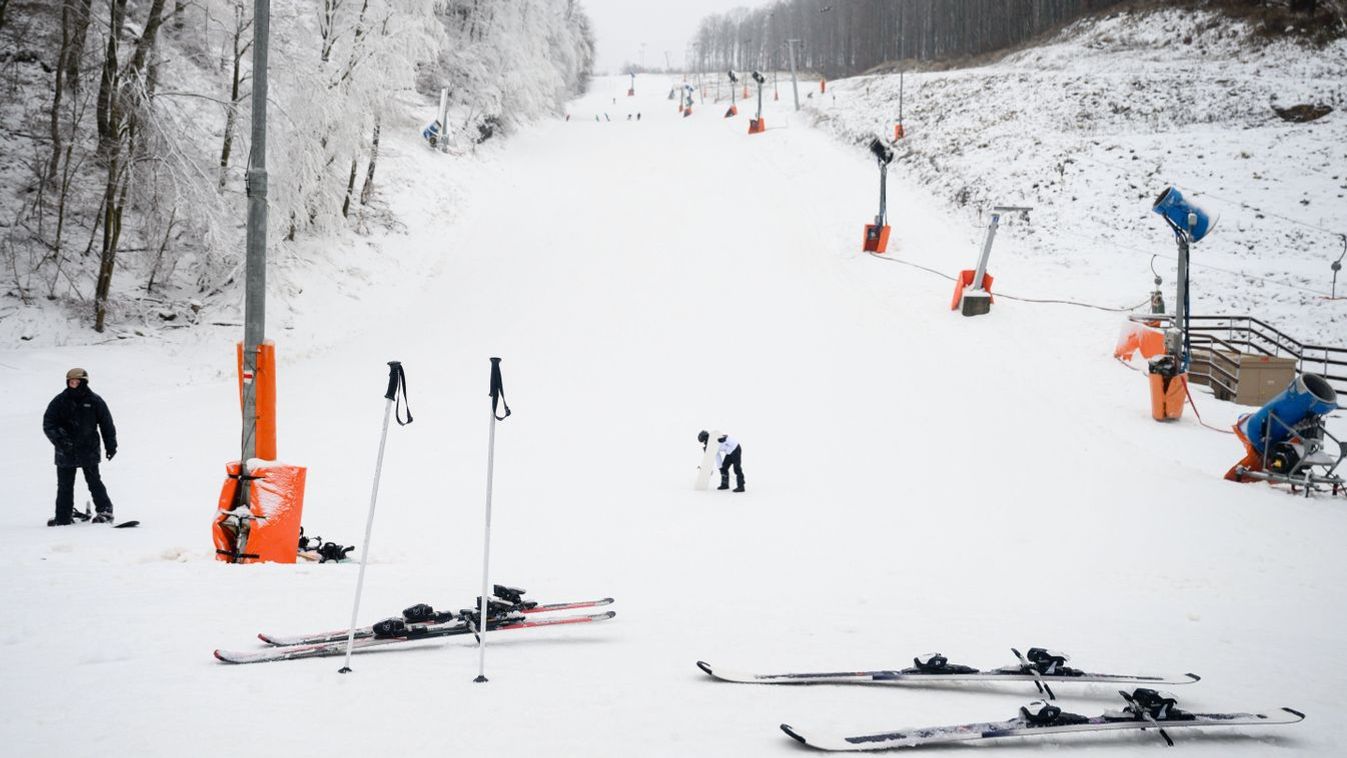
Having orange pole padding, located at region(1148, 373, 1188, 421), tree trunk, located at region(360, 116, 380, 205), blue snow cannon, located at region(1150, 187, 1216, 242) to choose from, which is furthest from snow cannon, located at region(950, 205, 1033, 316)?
tree trunk, located at region(360, 116, 380, 205)

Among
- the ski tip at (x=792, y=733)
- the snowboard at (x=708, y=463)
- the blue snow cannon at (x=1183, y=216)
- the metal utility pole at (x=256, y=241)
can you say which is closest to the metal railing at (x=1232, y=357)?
the blue snow cannon at (x=1183, y=216)

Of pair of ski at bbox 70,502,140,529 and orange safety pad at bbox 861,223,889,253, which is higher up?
orange safety pad at bbox 861,223,889,253

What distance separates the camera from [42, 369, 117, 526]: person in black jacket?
8086 mm

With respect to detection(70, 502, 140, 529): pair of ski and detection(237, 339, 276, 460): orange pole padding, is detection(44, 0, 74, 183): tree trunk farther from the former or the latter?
detection(237, 339, 276, 460): orange pole padding

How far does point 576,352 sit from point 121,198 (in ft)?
33.2

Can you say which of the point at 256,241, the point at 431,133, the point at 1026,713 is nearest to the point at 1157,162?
the point at 431,133

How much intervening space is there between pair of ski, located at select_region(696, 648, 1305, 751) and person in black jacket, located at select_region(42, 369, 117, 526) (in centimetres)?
753

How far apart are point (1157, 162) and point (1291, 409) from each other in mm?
22806

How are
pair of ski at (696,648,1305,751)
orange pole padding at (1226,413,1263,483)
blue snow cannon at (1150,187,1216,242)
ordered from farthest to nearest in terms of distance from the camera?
blue snow cannon at (1150,187,1216,242)
orange pole padding at (1226,413,1263,483)
pair of ski at (696,648,1305,751)

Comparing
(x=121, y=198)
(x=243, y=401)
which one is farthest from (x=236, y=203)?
(x=243, y=401)

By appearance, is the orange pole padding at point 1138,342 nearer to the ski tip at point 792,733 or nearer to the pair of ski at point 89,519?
the ski tip at point 792,733

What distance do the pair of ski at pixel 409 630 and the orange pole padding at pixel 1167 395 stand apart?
12151mm

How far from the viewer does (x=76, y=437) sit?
8.21m

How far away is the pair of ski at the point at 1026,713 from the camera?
3803mm
